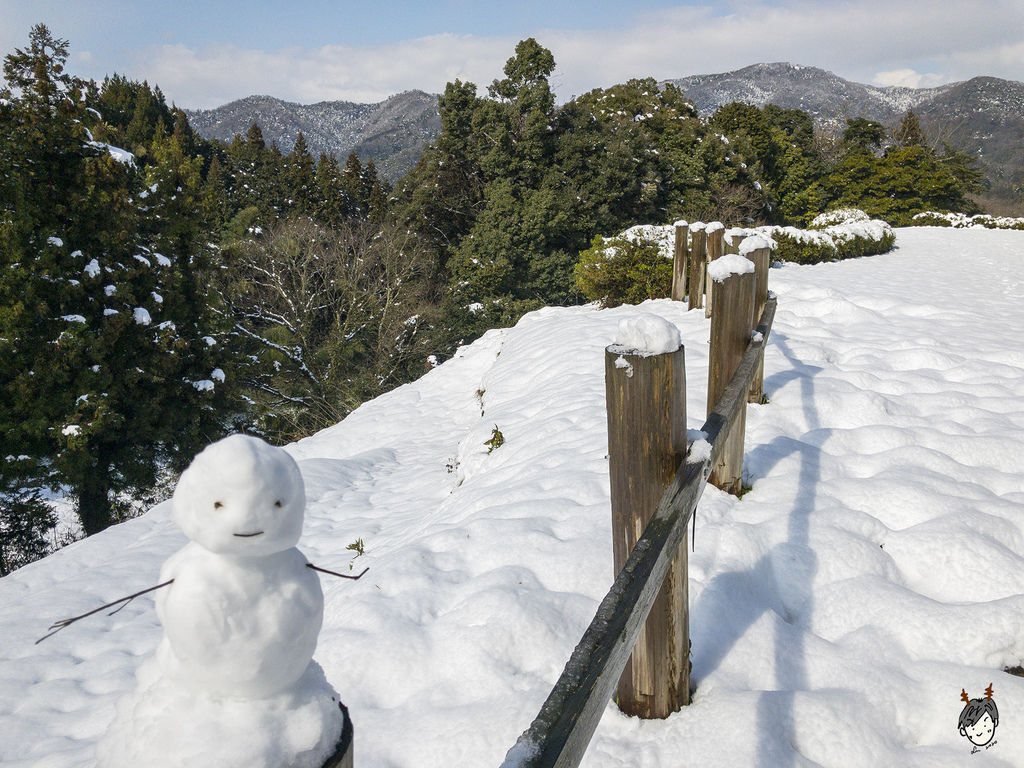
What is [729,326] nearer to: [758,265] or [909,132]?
[758,265]

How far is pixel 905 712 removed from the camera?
191 cm

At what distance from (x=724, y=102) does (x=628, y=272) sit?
114850mm

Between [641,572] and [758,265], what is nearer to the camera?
[641,572]

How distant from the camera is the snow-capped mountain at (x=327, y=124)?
121681 millimetres

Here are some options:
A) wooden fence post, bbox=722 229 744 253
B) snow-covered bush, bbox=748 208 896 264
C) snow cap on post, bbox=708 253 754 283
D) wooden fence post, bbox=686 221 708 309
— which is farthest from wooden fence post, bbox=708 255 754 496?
snow-covered bush, bbox=748 208 896 264

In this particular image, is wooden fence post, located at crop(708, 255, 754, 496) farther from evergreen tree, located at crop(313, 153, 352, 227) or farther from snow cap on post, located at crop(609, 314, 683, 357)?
evergreen tree, located at crop(313, 153, 352, 227)

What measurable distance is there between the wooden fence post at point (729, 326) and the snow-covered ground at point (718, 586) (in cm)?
16

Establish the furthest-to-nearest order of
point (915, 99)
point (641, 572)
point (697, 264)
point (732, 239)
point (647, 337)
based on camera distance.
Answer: point (915, 99), point (697, 264), point (732, 239), point (647, 337), point (641, 572)

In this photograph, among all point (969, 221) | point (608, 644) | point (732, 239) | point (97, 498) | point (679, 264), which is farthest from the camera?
point (969, 221)

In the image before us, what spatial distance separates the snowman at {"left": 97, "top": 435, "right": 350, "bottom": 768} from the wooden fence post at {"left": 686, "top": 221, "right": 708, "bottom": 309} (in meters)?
7.32

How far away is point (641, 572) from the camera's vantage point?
1459 millimetres

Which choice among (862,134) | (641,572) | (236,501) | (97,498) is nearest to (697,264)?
(641,572)

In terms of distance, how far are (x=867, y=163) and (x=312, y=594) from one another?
3538 centimetres

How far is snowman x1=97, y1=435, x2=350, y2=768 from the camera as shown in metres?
0.69
